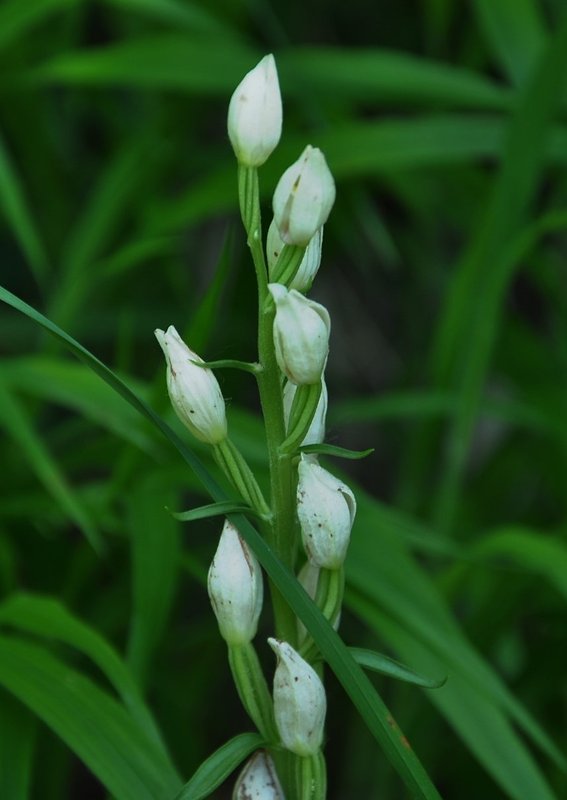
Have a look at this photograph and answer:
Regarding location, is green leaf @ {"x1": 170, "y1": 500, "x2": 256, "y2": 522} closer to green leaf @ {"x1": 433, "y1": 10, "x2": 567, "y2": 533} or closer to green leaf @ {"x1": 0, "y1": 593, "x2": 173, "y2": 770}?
green leaf @ {"x1": 0, "y1": 593, "x2": 173, "y2": 770}

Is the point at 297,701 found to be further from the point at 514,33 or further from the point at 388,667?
the point at 514,33

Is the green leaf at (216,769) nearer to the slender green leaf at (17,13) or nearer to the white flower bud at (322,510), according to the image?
the white flower bud at (322,510)

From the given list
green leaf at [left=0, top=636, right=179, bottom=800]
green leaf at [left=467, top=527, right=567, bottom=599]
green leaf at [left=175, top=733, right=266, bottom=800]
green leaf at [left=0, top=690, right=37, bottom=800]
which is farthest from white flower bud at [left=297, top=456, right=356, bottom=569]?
green leaf at [left=467, top=527, right=567, bottom=599]

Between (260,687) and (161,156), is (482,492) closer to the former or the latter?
(161,156)

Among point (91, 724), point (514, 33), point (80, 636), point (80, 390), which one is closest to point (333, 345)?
point (514, 33)

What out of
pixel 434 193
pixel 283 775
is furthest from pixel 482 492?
pixel 283 775
